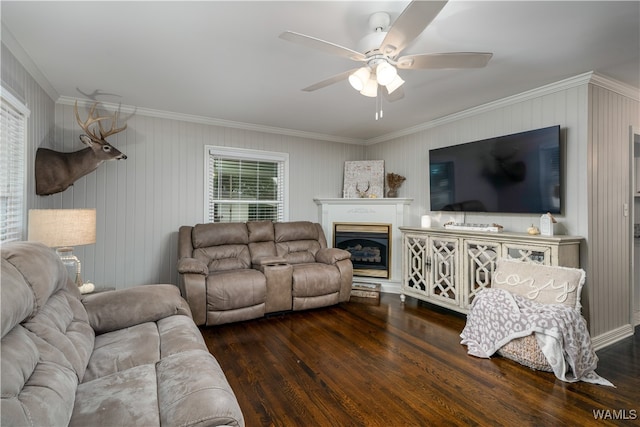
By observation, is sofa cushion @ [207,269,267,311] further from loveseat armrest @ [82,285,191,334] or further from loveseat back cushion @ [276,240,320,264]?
loveseat armrest @ [82,285,191,334]

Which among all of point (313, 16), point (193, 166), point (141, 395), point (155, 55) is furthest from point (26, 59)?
point (141, 395)

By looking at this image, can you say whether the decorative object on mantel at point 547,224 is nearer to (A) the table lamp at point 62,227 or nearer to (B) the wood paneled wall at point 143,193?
(B) the wood paneled wall at point 143,193

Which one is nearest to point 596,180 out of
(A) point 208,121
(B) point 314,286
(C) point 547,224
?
(C) point 547,224

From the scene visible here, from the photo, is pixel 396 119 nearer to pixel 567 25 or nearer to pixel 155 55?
pixel 567 25

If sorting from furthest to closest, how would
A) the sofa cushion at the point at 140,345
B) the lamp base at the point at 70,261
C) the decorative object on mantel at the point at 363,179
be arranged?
1. the decorative object on mantel at the point at 363,179
2. the lamp base at the point at 70,261
3. the sofa cushion at the point at 140,345

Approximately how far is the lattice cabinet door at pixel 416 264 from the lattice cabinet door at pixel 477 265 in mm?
517

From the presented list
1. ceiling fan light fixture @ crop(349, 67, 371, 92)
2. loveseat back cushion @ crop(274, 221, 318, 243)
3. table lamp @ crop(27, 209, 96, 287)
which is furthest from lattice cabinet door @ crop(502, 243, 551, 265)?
table lamp @ crop(27, 209, 96, 287)

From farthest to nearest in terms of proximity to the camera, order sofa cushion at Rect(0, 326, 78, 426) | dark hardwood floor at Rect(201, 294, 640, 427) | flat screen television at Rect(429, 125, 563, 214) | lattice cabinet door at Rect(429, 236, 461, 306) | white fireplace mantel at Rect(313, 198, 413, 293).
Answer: white fireplace mantel at Rect(313, 198, 413, 293) < lattice cabinet door at Rect(429, 236, 461, 306) < flat screen television at Rect(429, 125, 563, 214) < dark hardwood floor at Rect(201, 294, 640, 427) < sofa cushion at Rect(0, 326, 78, 426)

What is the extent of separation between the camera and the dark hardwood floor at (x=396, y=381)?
1.80 m

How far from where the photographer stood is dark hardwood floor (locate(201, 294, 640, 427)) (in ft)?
5.91

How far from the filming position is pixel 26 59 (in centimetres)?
241

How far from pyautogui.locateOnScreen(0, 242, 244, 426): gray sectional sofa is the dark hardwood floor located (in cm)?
64

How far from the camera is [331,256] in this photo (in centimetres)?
400

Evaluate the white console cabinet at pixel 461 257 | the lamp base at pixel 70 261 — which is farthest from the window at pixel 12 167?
the white console cabinet at pixel 461 257
